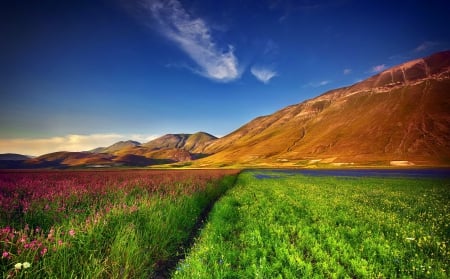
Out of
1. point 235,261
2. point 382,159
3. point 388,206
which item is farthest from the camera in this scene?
point 382,159

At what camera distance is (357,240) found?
999cm

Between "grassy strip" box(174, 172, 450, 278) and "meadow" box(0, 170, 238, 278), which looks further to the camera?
"grassy strip" box(174, 172, 450, 278)

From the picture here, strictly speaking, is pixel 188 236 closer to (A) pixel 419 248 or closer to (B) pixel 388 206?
(A) pixel 419 248

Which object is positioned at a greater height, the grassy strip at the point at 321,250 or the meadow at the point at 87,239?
the meadow at the point at 87,239

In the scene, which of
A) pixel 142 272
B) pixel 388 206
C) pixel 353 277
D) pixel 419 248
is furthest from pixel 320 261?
pixel 388 206

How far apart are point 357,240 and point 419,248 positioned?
2.02 meters

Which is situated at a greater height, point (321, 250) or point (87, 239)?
point (87, 239)

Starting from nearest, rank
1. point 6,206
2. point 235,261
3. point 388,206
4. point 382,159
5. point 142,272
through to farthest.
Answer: point 142,272 → point 235,261 → point 6,206 → point 388,206 → point 382,159

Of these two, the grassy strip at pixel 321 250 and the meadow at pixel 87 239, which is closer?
the meadow at pixel 87 239

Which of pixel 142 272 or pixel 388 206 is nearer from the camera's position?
pixel 142 272

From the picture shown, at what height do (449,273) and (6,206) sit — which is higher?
(6,206)

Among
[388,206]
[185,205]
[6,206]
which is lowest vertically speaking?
[388,206]

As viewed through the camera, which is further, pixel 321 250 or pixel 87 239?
pixel 321 250

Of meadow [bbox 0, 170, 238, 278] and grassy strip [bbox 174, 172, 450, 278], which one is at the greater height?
meadow [bbox 0, 170, 238, 278]
